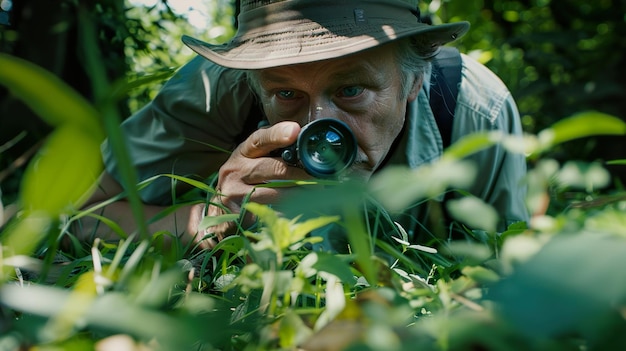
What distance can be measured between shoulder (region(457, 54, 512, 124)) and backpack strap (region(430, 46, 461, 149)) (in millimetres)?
34

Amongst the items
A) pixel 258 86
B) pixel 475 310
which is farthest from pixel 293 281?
pixel 258 86

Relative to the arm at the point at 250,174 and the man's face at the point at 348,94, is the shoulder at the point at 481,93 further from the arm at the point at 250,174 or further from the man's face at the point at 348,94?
the arm at the point at 250,174

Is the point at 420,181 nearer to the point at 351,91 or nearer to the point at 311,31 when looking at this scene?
the point at 311,31

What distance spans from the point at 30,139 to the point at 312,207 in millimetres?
2176

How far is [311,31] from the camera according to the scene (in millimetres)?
1633

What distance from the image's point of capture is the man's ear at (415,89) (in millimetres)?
2076

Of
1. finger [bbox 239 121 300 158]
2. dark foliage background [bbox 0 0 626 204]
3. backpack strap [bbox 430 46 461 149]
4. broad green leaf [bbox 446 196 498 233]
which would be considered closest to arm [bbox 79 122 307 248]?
finger [bbox 239 121 300 158]

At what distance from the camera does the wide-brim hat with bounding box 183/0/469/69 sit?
5.26 ft

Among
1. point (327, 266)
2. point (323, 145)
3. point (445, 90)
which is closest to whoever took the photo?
point (327, 266)

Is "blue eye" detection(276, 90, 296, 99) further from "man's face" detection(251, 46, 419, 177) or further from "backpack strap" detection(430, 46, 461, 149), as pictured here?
"backpack strap" detection(430, 46, 461, 149)

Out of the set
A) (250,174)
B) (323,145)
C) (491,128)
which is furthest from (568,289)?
(491,128)

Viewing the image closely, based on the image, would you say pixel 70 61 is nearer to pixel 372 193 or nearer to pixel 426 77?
pixel 426 77

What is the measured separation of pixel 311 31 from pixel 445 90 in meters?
0.77

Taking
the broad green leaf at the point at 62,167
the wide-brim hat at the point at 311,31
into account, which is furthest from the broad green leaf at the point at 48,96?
the wide-brim hat at the point at 311,31
